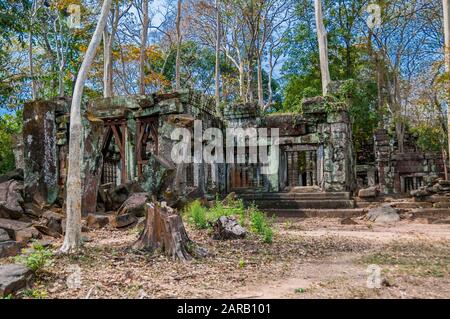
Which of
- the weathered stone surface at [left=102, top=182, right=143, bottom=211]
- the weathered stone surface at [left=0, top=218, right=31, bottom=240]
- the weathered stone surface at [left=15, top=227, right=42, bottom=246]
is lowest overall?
the weathered stone surface at [left=15, top=227, right=42, bottom=246]

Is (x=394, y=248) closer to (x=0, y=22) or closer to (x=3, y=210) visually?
(x=3, y=210)

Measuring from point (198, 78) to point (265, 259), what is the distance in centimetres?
3069

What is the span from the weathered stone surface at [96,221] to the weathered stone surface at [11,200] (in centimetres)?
139

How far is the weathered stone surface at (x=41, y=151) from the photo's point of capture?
35.7ft

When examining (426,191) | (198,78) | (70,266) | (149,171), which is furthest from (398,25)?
(70,266)

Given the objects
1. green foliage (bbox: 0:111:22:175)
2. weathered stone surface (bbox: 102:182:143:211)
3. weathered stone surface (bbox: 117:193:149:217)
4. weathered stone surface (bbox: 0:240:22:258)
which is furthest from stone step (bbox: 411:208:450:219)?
green foliage (bbox: 0:111:22:175)

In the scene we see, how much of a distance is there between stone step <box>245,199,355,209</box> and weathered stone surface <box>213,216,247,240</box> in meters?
5.73

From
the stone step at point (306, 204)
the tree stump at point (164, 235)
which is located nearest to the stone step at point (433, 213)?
the stone step at point (306, 204)

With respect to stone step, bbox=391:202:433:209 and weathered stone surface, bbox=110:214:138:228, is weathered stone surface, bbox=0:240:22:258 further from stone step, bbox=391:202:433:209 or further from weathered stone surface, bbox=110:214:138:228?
stone step, bbox=391:202:433:209

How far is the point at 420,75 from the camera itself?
872 inches

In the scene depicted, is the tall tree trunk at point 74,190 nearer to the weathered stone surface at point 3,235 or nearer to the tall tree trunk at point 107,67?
the weathered stone surface at point 3,235

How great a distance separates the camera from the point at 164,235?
6160 mm

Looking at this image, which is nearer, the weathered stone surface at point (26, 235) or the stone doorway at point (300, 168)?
the weathered stone surface at point (26, 235)

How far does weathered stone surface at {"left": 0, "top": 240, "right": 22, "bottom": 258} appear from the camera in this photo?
6234mm
